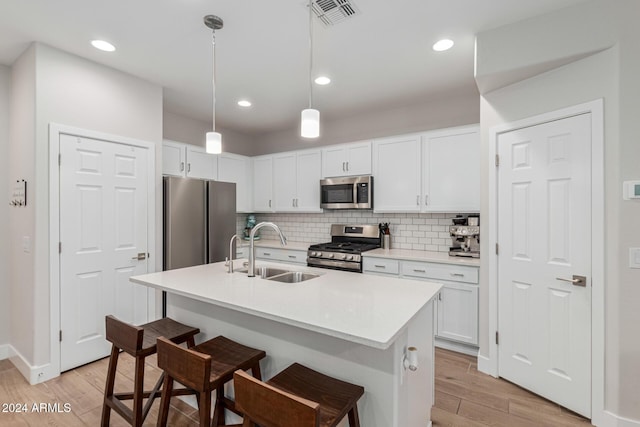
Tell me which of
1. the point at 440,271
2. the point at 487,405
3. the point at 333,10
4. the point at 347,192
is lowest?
the point at 487,405

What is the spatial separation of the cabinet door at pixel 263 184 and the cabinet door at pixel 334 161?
1001 millimetres

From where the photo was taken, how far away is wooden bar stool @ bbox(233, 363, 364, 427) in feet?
3.51

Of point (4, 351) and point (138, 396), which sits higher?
point (138, 396)

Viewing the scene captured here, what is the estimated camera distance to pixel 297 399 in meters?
1.07

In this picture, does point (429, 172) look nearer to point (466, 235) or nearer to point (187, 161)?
point (466, 235)

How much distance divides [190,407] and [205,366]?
1.17 meters

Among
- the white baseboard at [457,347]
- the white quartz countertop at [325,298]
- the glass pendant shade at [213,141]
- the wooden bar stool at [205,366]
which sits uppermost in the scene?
the glass pendant shade at [213,141]

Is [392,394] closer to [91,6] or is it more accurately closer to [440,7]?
[440,7]

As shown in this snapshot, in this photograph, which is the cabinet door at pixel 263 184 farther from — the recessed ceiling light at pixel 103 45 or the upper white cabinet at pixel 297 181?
the recessed ceiling light at pixel 103 45

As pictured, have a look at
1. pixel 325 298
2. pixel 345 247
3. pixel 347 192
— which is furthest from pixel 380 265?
pixel 325 298

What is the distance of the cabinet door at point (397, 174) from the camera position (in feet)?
12.0

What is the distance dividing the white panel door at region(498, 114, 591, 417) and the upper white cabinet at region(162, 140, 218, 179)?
3.54 metres

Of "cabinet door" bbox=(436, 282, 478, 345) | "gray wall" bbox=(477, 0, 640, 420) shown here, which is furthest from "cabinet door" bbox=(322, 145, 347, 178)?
"gray wall" bbox=(477, 0, 640, 420)

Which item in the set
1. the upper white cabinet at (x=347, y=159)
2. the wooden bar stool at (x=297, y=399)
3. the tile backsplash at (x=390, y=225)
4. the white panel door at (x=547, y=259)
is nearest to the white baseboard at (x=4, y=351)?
the tile backsplash at (x=390, y=225)
